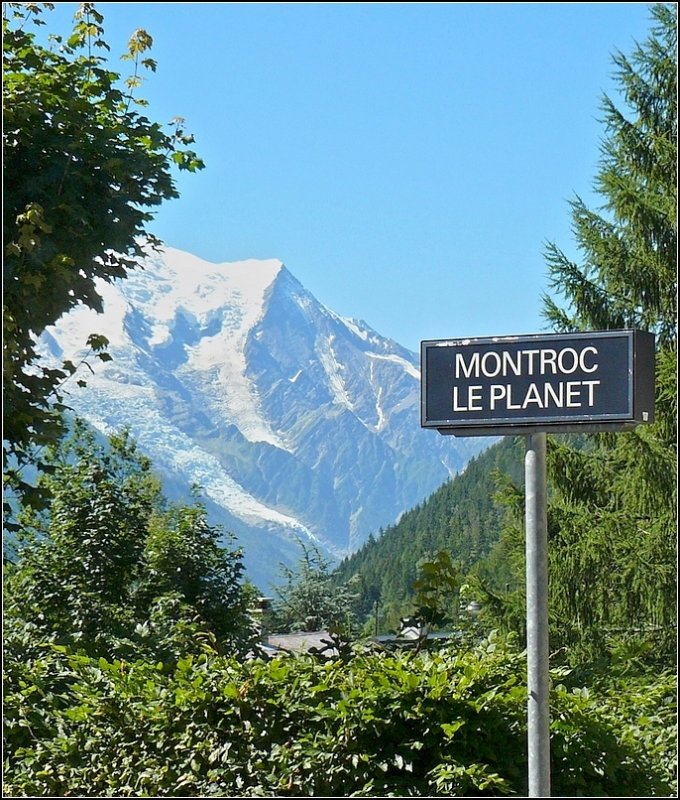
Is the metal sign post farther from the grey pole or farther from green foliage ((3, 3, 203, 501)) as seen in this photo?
green foliage ((3, 3, 203, 501))

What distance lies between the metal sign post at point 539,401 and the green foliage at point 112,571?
385cm

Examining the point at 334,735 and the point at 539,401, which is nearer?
the point at 539,401

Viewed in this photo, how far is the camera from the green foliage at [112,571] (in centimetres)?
704

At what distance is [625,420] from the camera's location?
268 cm

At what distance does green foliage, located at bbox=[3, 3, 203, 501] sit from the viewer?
490cm

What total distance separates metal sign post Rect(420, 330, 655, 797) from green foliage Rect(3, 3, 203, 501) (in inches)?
96.6

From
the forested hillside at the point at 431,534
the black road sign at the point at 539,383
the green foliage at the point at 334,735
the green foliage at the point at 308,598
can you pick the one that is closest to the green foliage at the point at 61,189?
the green foliage at the point at 334,735

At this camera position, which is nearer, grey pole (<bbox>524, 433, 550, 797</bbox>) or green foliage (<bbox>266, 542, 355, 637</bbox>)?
grey pole (<bbox>524, 433, 550, 797</bbox>)

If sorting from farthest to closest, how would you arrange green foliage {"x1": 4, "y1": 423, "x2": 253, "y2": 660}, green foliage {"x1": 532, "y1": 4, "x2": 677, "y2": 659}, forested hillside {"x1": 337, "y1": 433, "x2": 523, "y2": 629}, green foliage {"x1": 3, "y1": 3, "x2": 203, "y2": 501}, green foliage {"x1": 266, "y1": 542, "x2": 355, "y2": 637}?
forested hillside {"x1": 337, "y1": 433, "x2": 523, "y2": 629}
green foliage {"x1": 266, "y1": 542, "x2": 355, "y2": 637}
green foliage {"x1": 532, "y1": 4, "x2": 677, "y2": 659}
green foliage {"x1": 4, "y1": 423, "x2": 253, "y2": 660}
green foliage {"x1": 3, "y1": 3, "x2": 203, "y2": 501}

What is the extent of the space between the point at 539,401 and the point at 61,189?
3064 millimetres

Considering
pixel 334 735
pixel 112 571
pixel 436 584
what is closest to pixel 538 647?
pixel 334 735

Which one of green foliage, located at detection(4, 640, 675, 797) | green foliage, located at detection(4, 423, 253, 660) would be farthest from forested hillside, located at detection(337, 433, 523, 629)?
green foliage, located at detection(4, 640, 675, 797)

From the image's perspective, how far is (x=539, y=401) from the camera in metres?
2.76

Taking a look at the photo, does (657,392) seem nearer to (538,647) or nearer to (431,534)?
(538,647)
